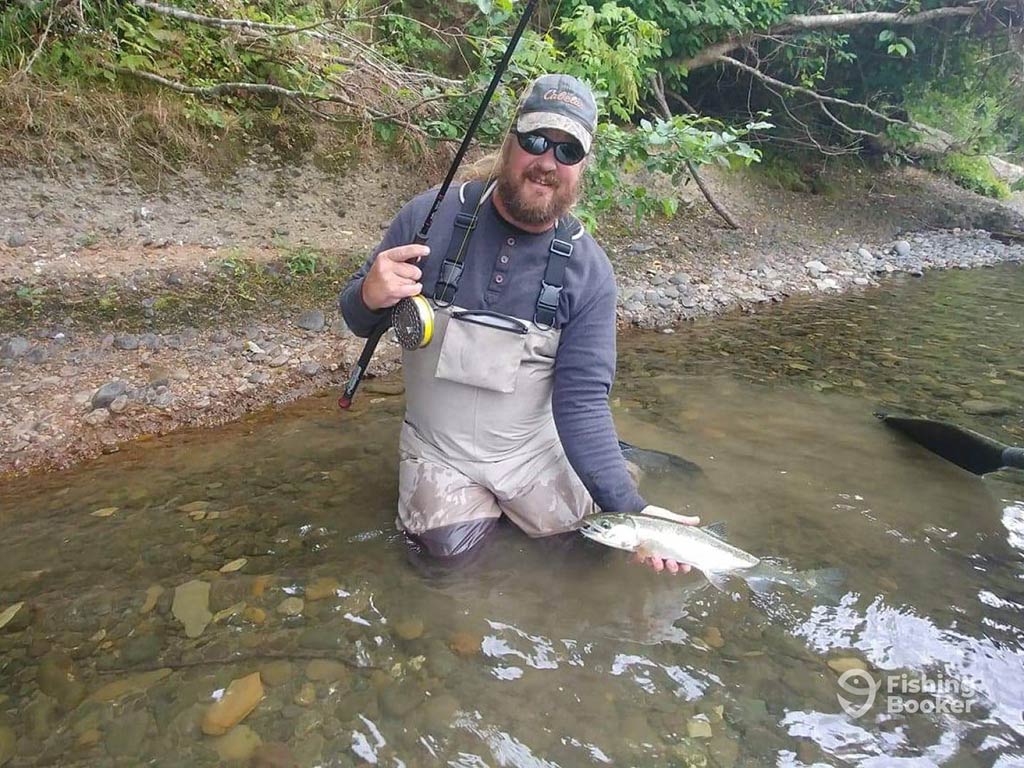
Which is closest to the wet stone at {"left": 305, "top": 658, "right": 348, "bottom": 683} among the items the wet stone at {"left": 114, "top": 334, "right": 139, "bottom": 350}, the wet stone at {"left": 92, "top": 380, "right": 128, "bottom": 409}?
the wet stone at {"left": 92, "top": 380, "right": 128, "bottom": 409}

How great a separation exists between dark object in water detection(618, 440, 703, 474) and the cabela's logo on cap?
2.32m

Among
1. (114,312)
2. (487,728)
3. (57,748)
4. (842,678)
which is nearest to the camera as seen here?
(57,748)

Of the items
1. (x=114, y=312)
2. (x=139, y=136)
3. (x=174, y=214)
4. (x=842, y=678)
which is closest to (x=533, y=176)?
(x=842, y=678)

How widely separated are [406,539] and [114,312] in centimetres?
367

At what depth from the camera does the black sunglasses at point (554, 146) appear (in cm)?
315

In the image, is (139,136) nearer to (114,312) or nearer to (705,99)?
(114,312)

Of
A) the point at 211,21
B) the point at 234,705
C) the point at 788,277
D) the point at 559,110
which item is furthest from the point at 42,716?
the point at 788,277

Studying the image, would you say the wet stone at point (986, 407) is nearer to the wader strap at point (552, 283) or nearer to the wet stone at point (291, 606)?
the wader strap at point (552, 283)

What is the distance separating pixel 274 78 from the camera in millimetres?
7910

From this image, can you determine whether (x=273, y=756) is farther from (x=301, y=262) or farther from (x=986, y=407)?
(x=986, y=407)

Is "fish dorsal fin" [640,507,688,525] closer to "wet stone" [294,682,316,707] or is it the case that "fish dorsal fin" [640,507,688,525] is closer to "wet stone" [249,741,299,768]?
"wet stone" [294,682,316,707]

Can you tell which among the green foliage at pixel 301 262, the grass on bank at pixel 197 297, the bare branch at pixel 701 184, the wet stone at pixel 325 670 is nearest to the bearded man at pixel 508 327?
the wet stone at pixel 325 670

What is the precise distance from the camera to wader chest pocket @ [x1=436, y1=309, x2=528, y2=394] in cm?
334

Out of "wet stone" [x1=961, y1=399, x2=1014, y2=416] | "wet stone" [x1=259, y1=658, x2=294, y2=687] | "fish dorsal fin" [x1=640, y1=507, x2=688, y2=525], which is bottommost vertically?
"wet stone" [x1=259, y1=658, x2=294, y2=687]
